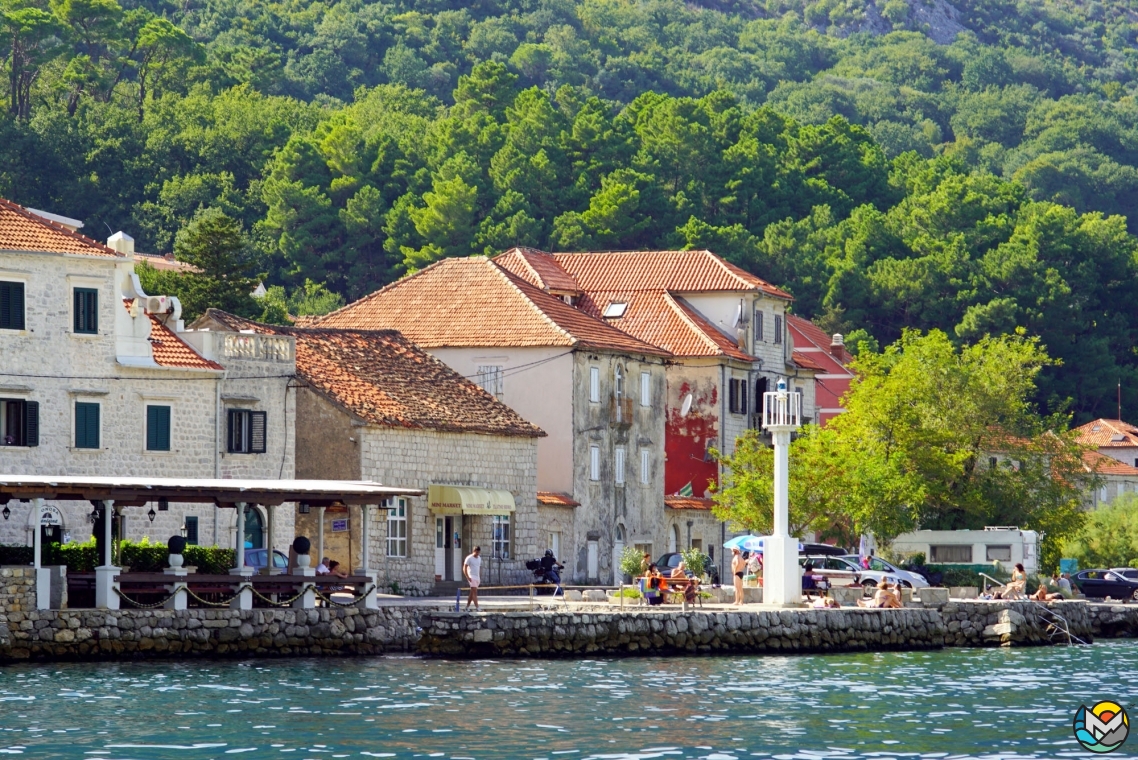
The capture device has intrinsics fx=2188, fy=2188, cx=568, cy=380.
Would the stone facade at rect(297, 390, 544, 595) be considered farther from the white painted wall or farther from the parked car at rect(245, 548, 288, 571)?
the parked car at rect(245, 548, 288, 571)

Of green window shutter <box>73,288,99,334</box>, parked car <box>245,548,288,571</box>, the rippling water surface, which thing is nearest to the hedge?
the rippling water surface

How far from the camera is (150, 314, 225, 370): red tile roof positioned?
5341cm

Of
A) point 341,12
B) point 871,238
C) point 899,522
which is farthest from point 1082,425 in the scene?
point 341,12

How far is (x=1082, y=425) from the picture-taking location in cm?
10738

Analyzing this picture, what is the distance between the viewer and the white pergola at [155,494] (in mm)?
41781

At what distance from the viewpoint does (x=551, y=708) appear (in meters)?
35.3

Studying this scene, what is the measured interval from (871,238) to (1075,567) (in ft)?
Answer: 102

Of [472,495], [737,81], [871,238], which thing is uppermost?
[737,81]

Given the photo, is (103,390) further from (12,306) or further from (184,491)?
(184,491)

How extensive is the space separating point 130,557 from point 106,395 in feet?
29.7

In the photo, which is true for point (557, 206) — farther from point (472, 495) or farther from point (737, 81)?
point (737, 81)

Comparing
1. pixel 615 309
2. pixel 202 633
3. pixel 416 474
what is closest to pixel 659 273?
pixel 615 309

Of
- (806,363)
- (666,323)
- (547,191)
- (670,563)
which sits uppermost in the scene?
(547,191)

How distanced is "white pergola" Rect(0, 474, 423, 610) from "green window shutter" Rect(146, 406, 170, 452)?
257 inches
